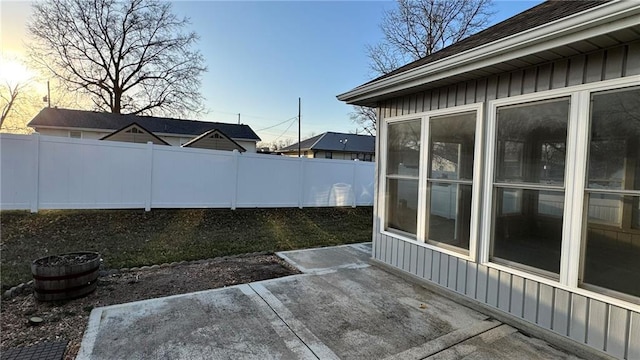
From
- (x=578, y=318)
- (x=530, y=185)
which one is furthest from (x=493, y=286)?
(x=530, y=185)

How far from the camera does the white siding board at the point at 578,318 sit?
271cm

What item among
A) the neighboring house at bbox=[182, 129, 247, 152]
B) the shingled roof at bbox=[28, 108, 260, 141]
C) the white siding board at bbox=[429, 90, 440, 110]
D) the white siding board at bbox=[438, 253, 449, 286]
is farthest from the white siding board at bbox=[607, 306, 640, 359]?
the shingled roof at bbox=[28, 108, 260, 141]

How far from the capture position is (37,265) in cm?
346

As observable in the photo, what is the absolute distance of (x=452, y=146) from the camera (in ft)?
13.0

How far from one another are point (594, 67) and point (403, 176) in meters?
2.47

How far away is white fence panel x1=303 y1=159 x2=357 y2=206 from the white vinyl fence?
33 millimetres

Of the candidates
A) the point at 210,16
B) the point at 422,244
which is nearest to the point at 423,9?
the point at 210,16

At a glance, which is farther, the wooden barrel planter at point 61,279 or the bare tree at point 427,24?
the bare tree at point 427,24

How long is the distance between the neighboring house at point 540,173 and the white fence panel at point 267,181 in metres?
5.62

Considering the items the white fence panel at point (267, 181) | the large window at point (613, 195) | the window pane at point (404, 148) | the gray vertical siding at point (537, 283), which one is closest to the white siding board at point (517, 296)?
the gray vertical siding at point (537, 283)

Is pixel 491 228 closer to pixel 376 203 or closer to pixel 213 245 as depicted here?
pixel 376 203

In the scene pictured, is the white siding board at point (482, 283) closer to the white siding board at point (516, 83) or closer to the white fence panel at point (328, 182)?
the white siding board at point (516, 83)

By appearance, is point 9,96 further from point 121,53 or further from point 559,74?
point 559,74

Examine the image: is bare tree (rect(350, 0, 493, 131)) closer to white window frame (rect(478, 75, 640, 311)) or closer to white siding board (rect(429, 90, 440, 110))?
white siding board (rect(429, 90, 440, 110))
